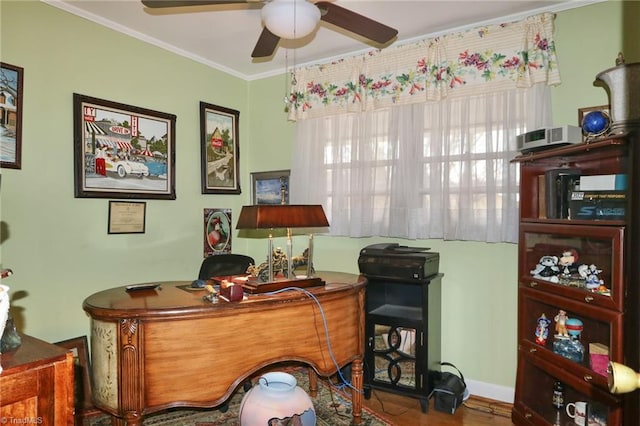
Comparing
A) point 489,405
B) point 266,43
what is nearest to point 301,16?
point 266,43

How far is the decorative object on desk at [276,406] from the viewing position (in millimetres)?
1838

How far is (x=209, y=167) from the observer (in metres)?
3.54

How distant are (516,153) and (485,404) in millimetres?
1710

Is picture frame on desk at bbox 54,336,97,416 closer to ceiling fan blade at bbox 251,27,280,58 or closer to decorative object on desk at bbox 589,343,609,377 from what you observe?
ceiling fan blade at bbox 251,27,280,58

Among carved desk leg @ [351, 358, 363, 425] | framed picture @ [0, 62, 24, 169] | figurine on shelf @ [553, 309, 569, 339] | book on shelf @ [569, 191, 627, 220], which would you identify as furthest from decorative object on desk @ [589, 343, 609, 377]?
framed picture @ [0, 62, 24, 169]

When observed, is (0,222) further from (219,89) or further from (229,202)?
(219,89)

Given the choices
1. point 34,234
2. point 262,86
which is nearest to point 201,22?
point 262,86

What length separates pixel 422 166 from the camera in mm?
2969

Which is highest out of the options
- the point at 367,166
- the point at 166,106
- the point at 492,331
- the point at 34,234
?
the point at 166,106

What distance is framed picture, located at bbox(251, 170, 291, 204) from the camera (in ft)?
12.1

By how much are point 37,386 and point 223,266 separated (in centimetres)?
181

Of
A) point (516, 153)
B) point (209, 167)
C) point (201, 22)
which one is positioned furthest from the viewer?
point (209, 167)

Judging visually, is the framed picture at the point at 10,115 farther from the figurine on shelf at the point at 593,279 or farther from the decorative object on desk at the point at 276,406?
the figurine on shelf at the point at 593,279

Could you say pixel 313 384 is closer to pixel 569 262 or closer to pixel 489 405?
pixel 489 405
